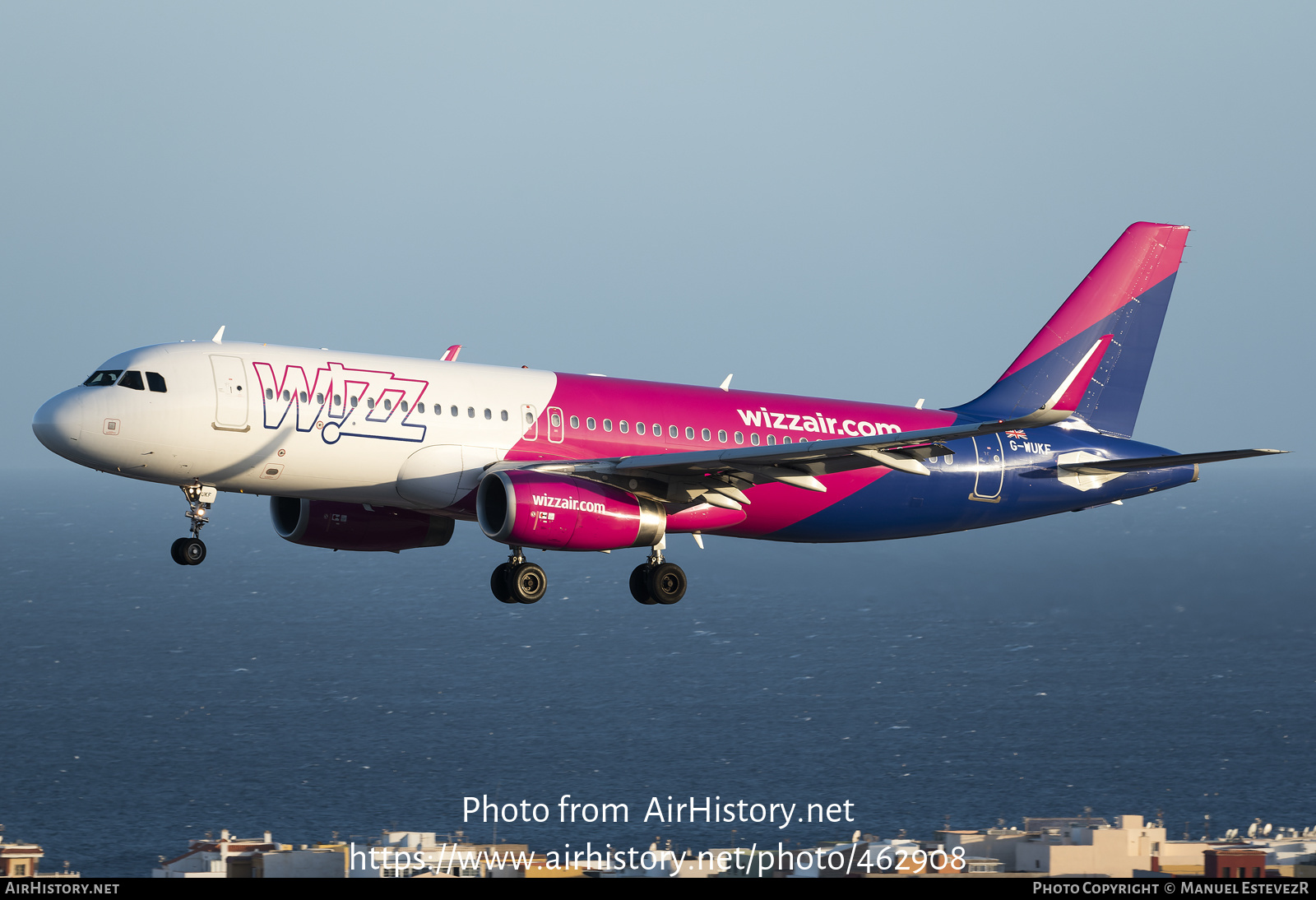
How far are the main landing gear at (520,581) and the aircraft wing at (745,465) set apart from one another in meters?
2.29

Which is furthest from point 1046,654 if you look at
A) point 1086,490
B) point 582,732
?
A: point 1086,490

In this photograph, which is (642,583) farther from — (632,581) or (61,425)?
(61,425)

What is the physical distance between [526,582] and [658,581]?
351 cm

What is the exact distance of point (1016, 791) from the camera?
4328 inches

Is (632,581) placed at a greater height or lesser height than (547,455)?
lesser

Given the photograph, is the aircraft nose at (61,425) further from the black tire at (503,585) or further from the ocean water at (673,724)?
the ocean water at (673,724)

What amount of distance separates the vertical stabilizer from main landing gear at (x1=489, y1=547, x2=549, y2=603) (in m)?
14.0

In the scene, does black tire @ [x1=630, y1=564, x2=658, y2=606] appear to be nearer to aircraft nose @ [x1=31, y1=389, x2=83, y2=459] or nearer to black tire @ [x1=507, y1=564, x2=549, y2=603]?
black tire @ [x1=507, y1=564, x2=549, y2=603]

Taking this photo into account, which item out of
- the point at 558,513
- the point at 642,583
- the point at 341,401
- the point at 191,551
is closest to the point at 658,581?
the point at 642,583

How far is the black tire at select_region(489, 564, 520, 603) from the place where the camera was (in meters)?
31.7

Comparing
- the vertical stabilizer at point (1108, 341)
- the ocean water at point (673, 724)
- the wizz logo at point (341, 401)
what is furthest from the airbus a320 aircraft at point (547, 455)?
the ocean water at point (673, 724)

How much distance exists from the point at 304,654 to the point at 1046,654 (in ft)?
281

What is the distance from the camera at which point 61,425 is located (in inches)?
1125

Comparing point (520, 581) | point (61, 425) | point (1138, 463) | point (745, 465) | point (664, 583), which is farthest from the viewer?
point (1138, 463)
